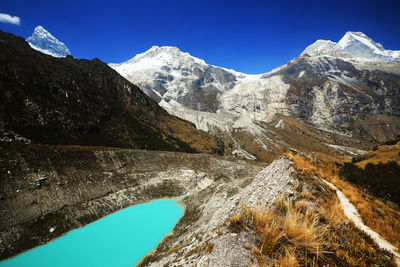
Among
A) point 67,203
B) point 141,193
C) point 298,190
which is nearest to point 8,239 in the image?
point 67,203

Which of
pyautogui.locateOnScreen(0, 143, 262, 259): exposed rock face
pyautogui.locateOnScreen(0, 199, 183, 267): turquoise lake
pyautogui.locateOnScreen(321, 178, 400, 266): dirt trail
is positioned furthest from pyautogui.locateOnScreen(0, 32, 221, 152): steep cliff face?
pyautogui.locateOnScreen(321, 178, 400, 266): dirt trail

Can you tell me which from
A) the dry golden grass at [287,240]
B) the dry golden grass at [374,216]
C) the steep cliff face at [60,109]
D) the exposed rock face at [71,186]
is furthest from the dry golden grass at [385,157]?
the steep cliff face at [60,109]

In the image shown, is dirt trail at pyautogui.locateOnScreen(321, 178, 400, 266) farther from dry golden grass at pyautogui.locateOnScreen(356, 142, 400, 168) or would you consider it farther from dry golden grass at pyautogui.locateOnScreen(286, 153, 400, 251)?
dry golden grass at pyautogui.locateOnScreen(356, 142, 400, 168)

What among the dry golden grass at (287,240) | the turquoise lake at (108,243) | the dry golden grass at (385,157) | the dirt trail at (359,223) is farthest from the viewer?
→ the dry golden grass at (385,157)

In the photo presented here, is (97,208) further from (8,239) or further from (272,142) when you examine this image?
(272,142)

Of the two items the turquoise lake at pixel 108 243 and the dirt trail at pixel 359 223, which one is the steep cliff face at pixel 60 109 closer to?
the turquoise lake at pixel 108 243

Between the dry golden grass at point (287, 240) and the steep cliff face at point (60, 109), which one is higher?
the steep cliff face at point (60, 109)

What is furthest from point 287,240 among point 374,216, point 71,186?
point 71,186
